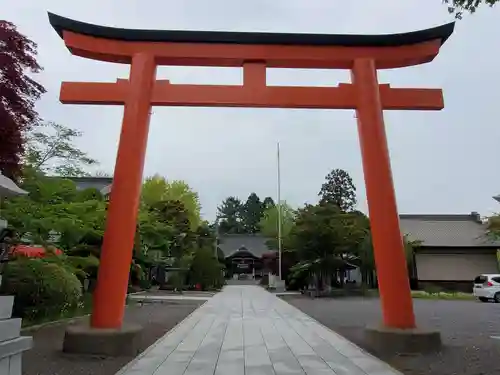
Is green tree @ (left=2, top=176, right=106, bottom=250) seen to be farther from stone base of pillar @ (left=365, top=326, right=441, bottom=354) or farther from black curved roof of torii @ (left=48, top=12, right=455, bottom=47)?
stone base of pillar @ (left=365, top=326, right=441, bottom=354)

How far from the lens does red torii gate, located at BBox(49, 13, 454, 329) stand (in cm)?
781

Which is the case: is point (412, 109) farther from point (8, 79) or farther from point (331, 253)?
point (331, 253)

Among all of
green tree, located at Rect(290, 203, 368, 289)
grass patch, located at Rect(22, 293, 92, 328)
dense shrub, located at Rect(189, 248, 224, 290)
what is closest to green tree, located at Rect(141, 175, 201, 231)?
dense shrub, located at Rect(189, 248, 224, 290)

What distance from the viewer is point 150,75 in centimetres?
855

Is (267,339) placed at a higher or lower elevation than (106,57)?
lower

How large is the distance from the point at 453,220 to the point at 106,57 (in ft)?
113

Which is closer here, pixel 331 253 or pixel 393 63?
pixel 393 63

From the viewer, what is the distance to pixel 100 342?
710 cm

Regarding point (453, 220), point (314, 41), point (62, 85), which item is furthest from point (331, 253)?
point (62, 85)

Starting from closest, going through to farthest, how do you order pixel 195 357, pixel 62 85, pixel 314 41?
pixel 195 357
pixel 62 85
pixel 314 41

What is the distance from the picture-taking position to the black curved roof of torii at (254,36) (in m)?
8.41

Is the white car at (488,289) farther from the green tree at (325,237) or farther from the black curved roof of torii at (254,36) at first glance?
the black curved roof of torii at (254,36)

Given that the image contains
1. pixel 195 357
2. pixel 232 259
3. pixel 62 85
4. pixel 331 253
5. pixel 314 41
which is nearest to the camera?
pixel 195 357

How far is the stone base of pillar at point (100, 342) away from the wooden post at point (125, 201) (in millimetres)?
230
